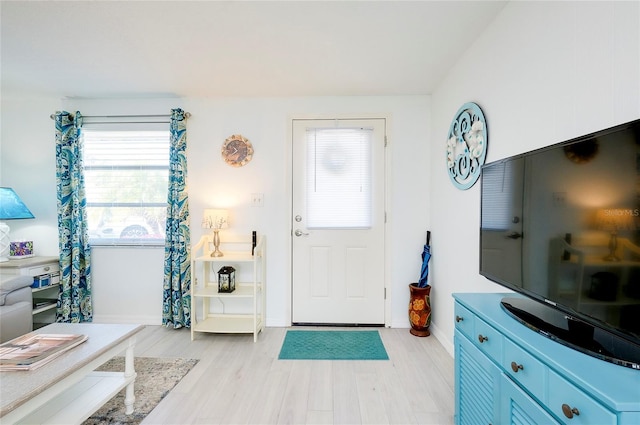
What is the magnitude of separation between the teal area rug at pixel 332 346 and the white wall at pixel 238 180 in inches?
13.2

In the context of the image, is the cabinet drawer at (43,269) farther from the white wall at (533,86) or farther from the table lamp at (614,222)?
the table lamp at (614,222)

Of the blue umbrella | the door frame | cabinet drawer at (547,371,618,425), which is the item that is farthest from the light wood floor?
cabinet drawer at (547,371,618,425)

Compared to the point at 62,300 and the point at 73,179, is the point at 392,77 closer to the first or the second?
the point at 73,179

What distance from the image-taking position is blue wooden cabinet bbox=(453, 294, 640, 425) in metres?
0.71

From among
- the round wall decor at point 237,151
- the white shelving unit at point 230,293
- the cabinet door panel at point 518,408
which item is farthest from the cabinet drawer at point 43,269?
the cabinet door panel at point 518,408

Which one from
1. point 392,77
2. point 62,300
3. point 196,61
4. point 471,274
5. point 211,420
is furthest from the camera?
point 62,300

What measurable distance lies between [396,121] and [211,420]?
2843mm

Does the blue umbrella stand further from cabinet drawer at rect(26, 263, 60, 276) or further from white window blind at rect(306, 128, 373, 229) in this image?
cabinet drawer at rect(26, 263, 60, 276)

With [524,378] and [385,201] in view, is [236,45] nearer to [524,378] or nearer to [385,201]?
[385,201]

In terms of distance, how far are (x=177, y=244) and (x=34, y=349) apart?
4.74 feet

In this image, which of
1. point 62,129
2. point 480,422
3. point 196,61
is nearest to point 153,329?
point 62,129

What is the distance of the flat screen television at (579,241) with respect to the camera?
2.65ft

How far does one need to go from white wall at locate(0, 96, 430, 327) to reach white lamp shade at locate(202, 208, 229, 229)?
24 cm

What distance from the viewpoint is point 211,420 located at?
1.62 m
